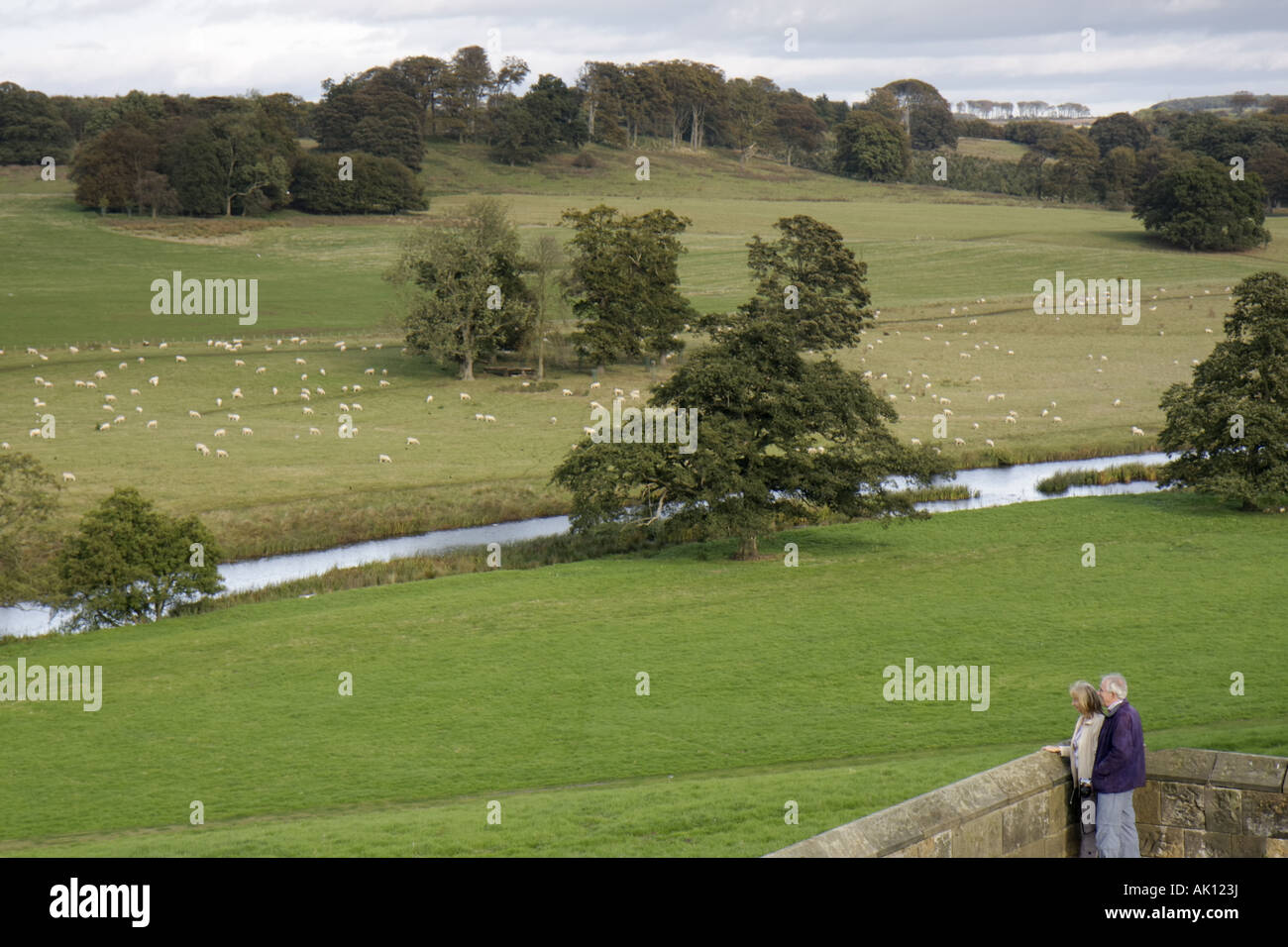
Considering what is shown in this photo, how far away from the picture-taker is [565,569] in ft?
140

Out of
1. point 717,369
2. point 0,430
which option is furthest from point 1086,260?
point 0,430

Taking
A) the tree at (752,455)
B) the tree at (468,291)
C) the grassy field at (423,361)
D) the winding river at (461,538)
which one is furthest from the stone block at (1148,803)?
the tree at (468,291)

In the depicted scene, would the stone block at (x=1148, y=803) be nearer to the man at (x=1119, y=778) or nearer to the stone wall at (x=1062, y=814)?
the stone wall at (x=1062, y=814)

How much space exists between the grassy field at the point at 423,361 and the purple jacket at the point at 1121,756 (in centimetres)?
3974

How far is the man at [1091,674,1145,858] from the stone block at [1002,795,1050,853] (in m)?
0.54

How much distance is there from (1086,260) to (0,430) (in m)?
99.7

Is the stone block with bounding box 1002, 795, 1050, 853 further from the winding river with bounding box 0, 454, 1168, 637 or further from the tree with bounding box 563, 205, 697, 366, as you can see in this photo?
the tree with bounding box 563, 205, 697, 366

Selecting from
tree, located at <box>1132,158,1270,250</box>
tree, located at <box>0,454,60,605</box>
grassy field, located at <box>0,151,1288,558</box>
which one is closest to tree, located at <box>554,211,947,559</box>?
grassy field, located at <box>0,151,1288,558</box>

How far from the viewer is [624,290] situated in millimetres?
79500

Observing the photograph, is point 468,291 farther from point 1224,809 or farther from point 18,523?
point 1224,809

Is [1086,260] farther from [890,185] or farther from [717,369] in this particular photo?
[717,369]

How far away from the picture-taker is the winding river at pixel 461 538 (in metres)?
41.2

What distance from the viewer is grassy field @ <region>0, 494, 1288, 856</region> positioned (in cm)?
2095

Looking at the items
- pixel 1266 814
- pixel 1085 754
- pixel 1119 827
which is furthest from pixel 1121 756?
pixel 1266 814
